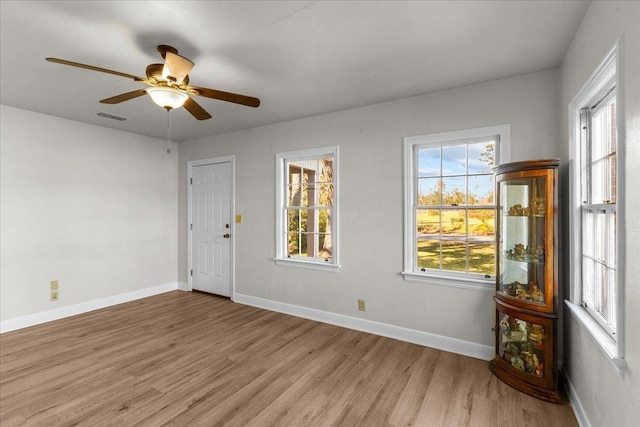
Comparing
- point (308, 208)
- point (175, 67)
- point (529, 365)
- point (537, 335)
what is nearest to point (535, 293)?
point (537, 335)

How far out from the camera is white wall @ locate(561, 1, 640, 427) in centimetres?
129

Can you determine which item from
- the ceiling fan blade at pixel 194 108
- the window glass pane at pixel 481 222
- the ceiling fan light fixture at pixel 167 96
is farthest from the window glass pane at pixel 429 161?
the ceiling fan light fixture at pixel 167 96

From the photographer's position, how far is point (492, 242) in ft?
9.55

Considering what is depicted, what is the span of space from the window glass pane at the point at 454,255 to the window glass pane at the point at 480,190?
1.41 feet

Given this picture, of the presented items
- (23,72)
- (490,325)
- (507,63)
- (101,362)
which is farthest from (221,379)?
(507,63)

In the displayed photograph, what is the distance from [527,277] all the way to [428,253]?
0.93 metres

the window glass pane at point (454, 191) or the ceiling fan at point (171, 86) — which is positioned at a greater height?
the ceiling fan at point (171, 86)

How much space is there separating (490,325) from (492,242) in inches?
29.9

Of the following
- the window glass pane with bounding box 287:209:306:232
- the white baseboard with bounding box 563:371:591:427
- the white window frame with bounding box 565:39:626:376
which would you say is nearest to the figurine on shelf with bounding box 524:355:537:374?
the white baseboard with bounding box 563:371:591:427

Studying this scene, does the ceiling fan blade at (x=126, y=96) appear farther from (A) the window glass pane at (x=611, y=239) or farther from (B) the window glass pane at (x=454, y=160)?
(A) the window glass pane at (x=611, y=239)

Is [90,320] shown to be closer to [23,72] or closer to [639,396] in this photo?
[23,72]

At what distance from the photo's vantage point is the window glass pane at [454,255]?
9.93 feet

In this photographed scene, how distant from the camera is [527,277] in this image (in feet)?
7.92

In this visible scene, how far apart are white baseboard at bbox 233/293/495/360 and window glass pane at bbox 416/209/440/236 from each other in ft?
3.35
